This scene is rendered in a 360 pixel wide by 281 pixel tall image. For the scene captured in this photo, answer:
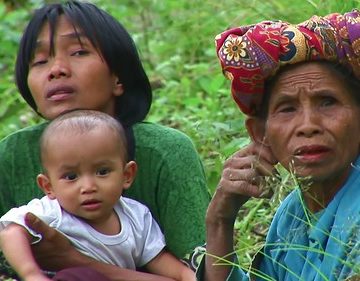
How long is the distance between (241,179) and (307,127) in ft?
0.98

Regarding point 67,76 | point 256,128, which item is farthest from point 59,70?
point 256,128

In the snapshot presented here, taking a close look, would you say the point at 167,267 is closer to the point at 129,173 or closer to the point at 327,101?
the point at 129,173

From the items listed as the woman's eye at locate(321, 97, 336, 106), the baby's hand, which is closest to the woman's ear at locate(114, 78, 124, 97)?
the baby's hand

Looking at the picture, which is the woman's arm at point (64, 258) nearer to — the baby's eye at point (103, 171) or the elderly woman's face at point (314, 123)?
the baby's eye at point (103, 171)

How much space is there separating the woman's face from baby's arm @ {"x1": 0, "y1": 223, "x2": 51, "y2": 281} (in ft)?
1.63

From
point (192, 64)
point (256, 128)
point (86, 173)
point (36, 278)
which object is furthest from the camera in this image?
point (192, 64)

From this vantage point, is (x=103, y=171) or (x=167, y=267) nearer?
(x=103, y=171)

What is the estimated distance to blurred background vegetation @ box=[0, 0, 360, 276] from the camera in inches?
221

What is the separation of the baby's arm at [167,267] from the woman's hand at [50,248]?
1.07 feet

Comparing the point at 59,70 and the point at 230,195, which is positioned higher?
the point at 59,70

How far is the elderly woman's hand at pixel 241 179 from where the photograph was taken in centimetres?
383

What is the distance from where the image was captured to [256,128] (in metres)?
3.99

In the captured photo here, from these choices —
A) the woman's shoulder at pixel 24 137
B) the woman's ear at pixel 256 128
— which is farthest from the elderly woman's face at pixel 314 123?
the woman's shoulder at pixel 24 137

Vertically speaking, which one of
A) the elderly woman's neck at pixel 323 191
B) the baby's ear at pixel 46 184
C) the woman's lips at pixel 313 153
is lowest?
the baby's ear at pixel 46 184
